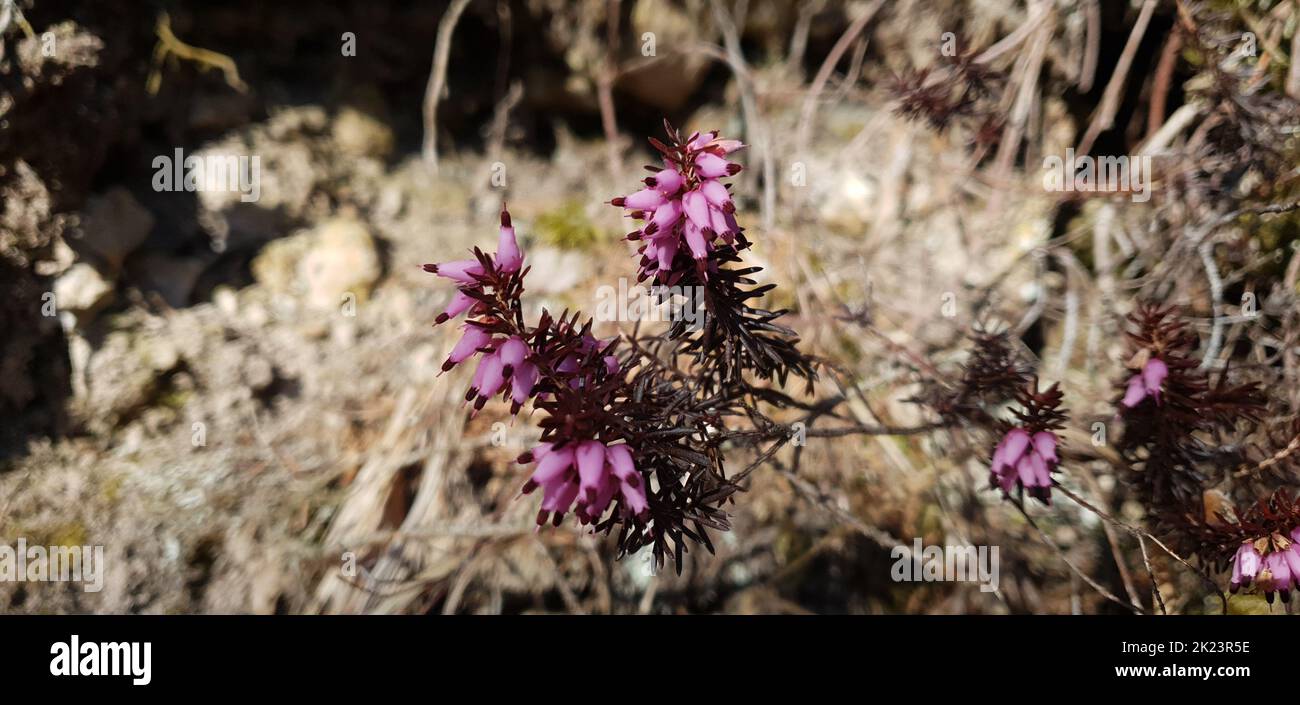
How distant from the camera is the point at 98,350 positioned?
314 cm

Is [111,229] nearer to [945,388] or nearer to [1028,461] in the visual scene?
[945,388]

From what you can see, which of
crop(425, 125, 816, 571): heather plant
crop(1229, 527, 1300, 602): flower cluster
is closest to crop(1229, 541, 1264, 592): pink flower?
crop(1229, 527, 1300, 602): flower cluster

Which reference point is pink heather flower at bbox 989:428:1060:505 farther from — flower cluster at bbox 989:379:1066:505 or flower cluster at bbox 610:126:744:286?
flower cluster at bbox 610:126:744:286

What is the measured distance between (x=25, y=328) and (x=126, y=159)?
0.92 meters

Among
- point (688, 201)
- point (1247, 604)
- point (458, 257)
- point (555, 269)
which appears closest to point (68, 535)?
point (458, 257)

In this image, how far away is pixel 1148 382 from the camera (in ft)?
6.35

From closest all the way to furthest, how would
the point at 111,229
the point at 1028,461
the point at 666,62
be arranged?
the point at 1028,461
the point at 111,229
the point at 666,62

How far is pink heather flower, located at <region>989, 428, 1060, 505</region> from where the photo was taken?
1870 millimetres

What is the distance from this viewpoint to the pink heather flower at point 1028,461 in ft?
6.14

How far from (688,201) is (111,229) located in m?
3.08

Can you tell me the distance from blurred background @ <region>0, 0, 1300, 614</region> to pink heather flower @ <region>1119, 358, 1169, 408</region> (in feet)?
1.50

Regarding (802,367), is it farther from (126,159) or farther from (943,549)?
(126,159)
